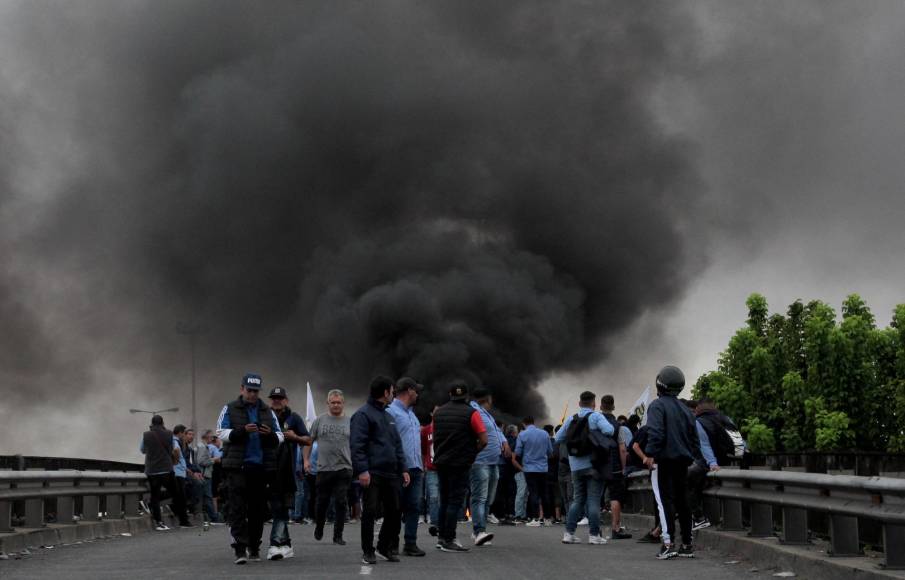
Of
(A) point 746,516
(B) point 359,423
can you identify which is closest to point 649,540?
(A) point 746,516

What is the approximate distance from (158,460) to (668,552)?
1024 cm

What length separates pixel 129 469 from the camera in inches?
1029

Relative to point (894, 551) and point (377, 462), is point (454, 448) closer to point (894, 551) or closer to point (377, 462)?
point (377, 462)

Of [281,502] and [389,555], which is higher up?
[281,502]

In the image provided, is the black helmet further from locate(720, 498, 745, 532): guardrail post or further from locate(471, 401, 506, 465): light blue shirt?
locate(471, 401, 506, 465): light blue shirt

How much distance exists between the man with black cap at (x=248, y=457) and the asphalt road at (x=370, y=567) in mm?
410

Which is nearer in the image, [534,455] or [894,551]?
[894,551]

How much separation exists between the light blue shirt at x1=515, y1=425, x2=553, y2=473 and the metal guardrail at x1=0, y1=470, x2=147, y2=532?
253 inches

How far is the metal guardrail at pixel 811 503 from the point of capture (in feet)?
28.6

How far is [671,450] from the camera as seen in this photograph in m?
12.9

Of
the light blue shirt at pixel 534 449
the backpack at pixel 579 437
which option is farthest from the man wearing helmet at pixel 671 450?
the light blue shirt at pixel 534 449

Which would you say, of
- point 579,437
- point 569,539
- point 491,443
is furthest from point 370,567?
point 491,443

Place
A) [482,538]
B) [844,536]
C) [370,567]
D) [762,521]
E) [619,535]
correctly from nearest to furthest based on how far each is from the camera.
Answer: [844,536], [370,567], [762,521], [482,538], [619,535]

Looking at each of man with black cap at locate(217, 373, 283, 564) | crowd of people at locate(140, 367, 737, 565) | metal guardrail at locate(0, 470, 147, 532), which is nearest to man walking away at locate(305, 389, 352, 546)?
crowd of people at locate(140, 367, 737, 565)
